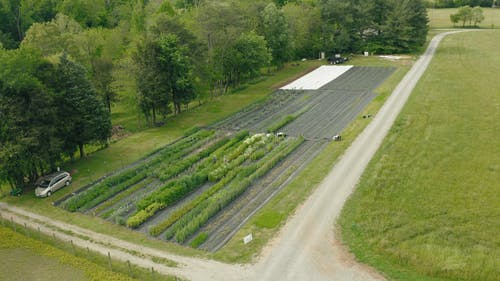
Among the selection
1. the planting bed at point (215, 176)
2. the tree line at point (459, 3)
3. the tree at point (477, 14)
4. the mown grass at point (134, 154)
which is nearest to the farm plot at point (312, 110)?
the planting bed at point (215, 176)

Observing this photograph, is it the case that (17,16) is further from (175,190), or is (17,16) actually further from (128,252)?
(128,252)

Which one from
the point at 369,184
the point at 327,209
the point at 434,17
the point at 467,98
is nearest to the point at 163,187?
the point at 327,209

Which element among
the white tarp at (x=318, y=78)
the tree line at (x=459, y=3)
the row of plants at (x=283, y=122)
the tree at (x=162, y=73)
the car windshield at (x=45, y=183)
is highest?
the tree line at (x=459, y=3)

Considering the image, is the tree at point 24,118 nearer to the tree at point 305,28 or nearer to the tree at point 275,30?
the tree at point 275,30

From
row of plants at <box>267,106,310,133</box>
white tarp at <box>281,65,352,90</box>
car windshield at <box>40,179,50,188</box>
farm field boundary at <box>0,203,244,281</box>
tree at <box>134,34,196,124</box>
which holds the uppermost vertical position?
tree at <box>134,34,196,124</box>

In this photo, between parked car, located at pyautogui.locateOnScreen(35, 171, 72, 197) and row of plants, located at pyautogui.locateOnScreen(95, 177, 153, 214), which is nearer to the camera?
row of plants, located at pyautogui.locateOnScreen(95, 177, 153, 214)

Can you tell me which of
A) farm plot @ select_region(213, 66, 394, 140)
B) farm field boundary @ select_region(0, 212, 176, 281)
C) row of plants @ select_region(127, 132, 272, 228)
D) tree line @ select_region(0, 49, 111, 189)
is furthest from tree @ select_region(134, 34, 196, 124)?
farm field boundary @ select_region(0, 212, 176, 281)

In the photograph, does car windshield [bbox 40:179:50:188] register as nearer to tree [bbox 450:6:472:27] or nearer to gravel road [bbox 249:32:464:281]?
gravel road [bbox 249:32:464:281]
